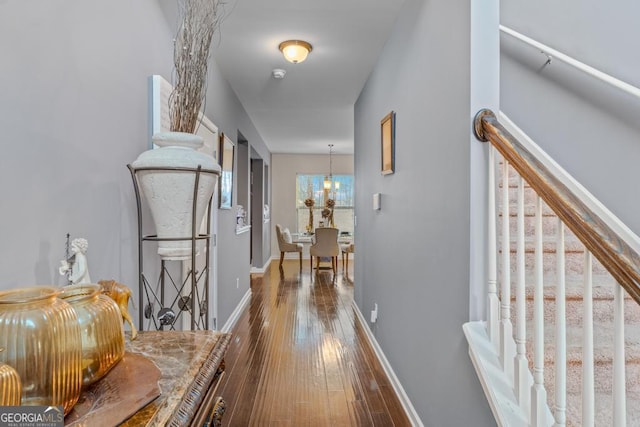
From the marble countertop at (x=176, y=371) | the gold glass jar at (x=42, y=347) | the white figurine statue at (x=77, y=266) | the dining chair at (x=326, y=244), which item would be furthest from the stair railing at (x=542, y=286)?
the dining chair at (x=326, y=244)

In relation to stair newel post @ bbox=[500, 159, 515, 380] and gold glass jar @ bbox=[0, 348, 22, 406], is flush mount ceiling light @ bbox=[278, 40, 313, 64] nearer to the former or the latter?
stair newel post @ bbox=[500, 159, 515, 380]

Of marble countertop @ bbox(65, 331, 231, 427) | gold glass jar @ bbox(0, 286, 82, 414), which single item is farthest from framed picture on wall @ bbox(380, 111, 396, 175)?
gold glass jar @ bbox(0, 286, 82, 414)

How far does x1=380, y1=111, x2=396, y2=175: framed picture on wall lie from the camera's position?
2.41 meters

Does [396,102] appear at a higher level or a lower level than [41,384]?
higher

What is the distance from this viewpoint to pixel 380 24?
7.88ft

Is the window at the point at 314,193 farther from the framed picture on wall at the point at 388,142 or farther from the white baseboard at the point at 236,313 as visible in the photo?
the framed picture on wall at the point at 388,142

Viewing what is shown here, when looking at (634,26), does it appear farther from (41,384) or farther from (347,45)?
(41,384)

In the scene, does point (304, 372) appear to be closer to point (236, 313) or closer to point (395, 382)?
point (395, 382)

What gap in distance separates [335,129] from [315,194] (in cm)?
306

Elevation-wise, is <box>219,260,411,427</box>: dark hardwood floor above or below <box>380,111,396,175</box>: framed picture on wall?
below

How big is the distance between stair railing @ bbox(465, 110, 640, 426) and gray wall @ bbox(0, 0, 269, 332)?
1.48m

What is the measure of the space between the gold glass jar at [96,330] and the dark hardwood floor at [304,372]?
1.52m

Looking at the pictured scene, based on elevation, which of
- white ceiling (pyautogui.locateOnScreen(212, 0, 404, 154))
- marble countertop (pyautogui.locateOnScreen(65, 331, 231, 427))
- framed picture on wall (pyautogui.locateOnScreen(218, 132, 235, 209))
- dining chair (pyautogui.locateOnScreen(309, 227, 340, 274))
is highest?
white ceiling (pyautogui.locateOnScreen(212, 0, 404, 154))

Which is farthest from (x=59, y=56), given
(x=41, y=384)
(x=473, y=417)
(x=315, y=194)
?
(x=315, y=194)
